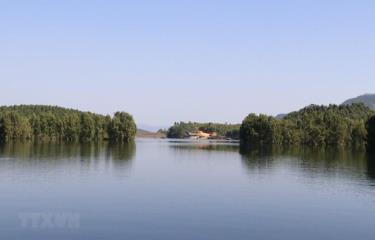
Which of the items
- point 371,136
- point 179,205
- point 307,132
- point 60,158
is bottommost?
point 179,205

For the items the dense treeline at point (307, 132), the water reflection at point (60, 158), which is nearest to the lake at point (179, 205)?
the water reflection at point (60, 158)

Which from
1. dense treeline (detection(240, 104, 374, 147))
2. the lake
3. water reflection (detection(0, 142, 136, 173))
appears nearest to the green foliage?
water reflection (detection(0, 142, 136, 173))

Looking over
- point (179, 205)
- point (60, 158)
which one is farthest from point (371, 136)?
point (179, 205)

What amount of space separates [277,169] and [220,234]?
46248 millimetres

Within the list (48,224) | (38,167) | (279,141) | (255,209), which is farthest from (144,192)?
(279,141)

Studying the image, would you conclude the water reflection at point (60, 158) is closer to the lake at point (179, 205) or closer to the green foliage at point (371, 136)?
the lake at point (179, 205)

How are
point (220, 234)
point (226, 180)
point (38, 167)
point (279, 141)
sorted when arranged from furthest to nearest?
1. point (279, 141)
2. point (38, 167)
3. point (226, 180)
4. point (220, 234)

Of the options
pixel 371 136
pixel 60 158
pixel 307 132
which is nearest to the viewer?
pixel 60 158

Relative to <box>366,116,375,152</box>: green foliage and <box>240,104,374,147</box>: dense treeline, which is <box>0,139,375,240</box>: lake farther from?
<box>240,104,374,147</box>: dense treeline

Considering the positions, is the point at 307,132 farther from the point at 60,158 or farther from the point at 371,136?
the point at 60,158

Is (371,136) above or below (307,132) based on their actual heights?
below

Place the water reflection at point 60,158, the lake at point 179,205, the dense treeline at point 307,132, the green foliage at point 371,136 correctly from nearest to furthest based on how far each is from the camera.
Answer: the lake at point 179,205 → the water reflection at point 60,158 → the green foliage at point 371,136 → the dense treeline at point 307,132

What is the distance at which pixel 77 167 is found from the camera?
223 ft

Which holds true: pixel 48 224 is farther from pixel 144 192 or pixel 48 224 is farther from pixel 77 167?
pixel 77 167
